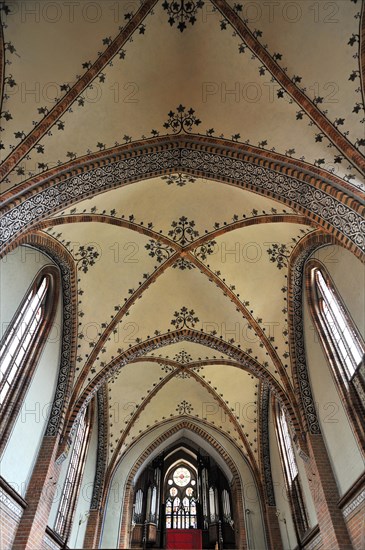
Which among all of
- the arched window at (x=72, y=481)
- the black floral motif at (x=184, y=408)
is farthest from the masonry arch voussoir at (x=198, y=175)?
the black floral motif at (x=184, y=408)

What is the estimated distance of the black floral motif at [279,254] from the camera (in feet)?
35.5

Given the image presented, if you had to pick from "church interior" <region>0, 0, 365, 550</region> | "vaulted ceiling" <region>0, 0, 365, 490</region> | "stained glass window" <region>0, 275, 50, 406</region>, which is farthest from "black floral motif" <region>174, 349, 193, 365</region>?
"stained glass window" <region>0, 275, 50, 406</region>

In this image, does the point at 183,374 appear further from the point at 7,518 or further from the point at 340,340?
the point at 7,518

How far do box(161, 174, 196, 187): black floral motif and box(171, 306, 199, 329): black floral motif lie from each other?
4.19 m

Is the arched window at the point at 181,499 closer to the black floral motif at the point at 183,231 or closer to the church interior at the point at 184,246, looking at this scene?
the church interior at the point at 184,246

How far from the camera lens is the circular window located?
1783 cm

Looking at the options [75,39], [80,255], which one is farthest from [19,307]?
[75,39]

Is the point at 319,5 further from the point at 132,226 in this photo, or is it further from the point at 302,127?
the point at 132,226

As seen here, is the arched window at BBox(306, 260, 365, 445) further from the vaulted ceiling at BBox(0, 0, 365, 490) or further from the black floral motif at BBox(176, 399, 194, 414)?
the black floral motif at BBox(176, 399, 194, 414)

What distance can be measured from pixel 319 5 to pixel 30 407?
32.7 feet

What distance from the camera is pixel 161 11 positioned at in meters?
7.64

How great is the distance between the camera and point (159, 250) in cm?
1152

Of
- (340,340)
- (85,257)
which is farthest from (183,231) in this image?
(340,340)

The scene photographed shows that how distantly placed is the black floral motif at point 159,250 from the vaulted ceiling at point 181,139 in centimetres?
4
